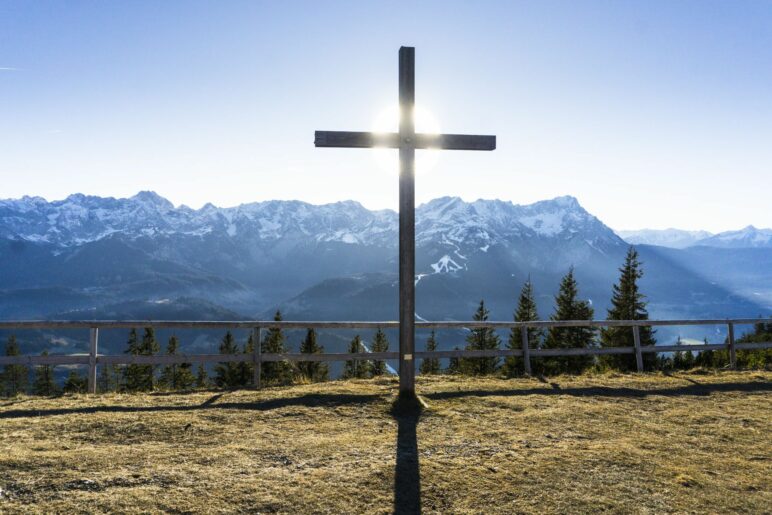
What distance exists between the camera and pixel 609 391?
10.5 meters

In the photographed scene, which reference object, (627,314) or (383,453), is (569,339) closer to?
(627,314)

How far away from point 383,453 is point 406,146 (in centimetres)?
557

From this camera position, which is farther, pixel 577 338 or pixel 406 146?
pixel 577 338

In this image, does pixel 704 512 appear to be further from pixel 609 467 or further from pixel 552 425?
pixel 552 425

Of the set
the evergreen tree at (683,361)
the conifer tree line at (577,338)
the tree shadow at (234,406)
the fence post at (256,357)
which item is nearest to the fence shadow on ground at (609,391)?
the tree shadow at (234,406)

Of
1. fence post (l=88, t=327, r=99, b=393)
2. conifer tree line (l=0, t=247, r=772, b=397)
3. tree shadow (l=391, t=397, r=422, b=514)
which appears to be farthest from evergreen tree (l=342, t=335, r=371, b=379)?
fence post (l=88, t=327, r=99, b=393)

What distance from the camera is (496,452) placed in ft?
20.5

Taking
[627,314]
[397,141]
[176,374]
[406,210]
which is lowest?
[176,374]

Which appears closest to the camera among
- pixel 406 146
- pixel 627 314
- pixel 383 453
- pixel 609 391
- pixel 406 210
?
pixel 383 453

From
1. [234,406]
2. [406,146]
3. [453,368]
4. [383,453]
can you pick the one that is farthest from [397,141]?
[453,368]

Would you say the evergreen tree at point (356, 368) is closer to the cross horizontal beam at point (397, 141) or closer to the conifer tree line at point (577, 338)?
the conifer tree line at point (577, 338)

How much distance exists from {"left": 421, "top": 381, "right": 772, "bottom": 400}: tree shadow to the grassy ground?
0.17 meters

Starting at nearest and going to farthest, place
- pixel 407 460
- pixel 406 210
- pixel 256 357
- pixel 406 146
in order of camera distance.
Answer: pixel 407 460 → pixel 406 210 → pixel 406 146 → pixel 256 357

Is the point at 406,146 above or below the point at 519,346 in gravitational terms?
above
